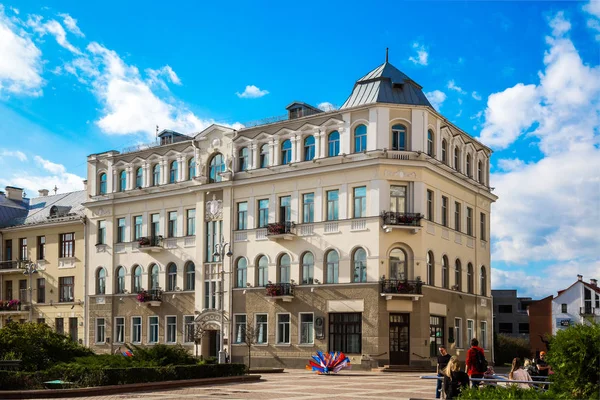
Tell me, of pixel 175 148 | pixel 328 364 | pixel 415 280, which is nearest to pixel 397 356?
pixel 415 280

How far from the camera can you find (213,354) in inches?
2185

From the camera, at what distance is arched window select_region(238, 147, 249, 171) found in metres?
55.2

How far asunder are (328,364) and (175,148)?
24533 millimetres

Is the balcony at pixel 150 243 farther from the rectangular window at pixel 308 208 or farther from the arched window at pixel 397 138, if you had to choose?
the arched window at pixel 397 138

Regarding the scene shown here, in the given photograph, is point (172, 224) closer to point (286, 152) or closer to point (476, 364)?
point (286, 152)

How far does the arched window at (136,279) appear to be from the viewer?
5981cm

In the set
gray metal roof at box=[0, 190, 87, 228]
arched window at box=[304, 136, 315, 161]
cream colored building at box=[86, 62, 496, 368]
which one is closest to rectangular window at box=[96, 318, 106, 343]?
cream colored building at box=[86, 62, 496, 368]

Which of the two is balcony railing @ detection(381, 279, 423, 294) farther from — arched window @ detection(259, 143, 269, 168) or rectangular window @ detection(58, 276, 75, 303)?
rectangular window @ detection(58, 276, 75, 303)

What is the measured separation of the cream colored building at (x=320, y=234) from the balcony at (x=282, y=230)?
71 mm

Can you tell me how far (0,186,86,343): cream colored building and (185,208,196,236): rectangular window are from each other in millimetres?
11112

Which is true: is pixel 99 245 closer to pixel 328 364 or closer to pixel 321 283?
pixel 321 283

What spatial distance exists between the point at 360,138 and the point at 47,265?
30.9 m

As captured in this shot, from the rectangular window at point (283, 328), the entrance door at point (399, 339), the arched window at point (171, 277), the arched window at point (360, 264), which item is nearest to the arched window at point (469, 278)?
the entrance door at point (399, 339)

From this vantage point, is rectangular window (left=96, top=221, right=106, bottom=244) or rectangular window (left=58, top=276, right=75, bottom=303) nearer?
rectangular window (left=96, top=221, right=106, bottom=244)
